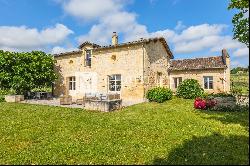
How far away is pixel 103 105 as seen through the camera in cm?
1605

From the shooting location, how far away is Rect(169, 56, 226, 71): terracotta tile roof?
80.3ft

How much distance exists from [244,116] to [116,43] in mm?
13686

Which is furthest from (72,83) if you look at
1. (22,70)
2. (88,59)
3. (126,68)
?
(126,68)

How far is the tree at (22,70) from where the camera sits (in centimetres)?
2302

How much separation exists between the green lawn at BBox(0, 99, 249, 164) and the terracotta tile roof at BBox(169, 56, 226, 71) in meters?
11.0

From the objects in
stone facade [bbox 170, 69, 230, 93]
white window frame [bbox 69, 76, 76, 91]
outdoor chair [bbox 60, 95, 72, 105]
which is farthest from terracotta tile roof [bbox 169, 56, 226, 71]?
outdoor chair [bbox 60, 95, 72, 105]

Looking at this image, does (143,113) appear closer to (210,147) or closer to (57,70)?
(210,147)

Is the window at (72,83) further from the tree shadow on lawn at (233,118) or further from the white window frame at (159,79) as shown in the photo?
the tree shadow on lawn at (233,118)

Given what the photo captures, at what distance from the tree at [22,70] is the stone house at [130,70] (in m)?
2.53

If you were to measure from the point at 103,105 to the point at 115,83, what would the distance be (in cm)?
645

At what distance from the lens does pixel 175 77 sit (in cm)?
2639

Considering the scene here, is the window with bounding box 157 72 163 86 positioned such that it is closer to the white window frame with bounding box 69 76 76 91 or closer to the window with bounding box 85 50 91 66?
the window with bounding box 85 50 91 66

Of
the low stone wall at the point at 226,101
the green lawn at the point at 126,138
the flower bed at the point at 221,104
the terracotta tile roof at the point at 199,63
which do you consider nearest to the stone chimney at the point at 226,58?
the terracotta tile roof at the point at 199,63

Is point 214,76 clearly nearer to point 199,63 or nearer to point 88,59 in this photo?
point 199,63
